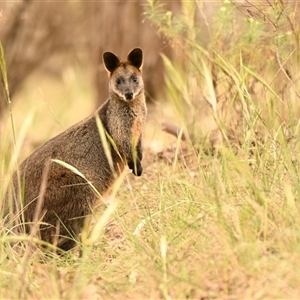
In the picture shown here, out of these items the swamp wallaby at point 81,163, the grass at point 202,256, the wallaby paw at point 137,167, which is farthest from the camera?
the wallaby paw at point 137,167

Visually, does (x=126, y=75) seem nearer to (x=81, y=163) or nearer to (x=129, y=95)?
(x=129, y=95)

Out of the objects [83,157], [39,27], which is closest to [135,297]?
[83,157]

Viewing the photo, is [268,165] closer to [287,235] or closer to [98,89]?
[287,235]

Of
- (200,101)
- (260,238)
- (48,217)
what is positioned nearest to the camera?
(260,238)

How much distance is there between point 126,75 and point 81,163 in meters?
0.73

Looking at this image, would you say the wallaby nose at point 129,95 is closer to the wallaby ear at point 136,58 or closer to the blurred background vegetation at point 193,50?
the wallaby ear at point 136,58

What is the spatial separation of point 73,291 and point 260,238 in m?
0.93

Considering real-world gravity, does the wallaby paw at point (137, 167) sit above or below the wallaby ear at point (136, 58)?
below

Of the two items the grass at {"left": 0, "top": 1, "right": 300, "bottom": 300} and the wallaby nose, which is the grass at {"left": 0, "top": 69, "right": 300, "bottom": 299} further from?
the wallaby nose

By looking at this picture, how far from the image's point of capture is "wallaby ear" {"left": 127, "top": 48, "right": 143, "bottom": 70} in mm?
5773

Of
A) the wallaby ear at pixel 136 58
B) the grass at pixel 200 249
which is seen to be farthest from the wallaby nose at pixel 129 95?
the grass at pixel 200 249

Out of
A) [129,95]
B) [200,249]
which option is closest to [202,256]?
[200,249]

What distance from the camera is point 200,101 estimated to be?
7.02 metres

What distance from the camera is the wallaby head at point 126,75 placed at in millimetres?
5715
